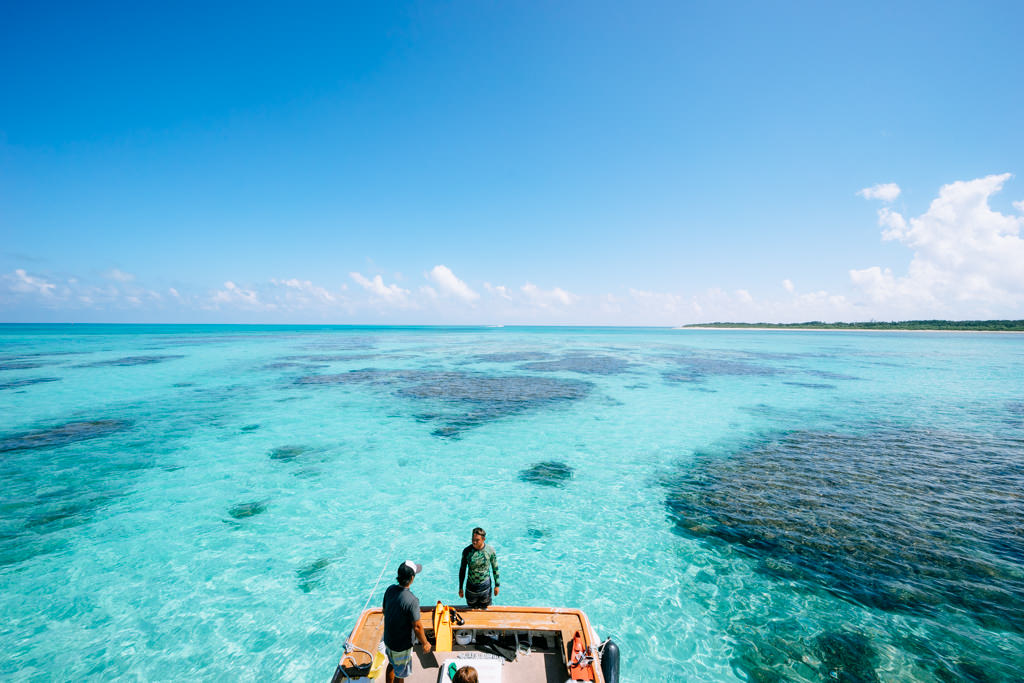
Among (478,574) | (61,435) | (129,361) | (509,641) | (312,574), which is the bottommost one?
(312,574)

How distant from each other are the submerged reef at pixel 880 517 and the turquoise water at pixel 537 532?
3.6 inches

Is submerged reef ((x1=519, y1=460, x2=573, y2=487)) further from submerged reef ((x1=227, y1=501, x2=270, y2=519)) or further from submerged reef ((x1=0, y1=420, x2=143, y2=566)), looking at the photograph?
submerged reef ((x1=0, y1=420, x2=143, y2=566))

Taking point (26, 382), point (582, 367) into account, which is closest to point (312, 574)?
point (582, 367)

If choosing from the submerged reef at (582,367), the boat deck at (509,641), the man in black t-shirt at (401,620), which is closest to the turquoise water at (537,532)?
the boat deck at (509,641)

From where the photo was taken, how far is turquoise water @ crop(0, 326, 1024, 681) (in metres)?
9.09

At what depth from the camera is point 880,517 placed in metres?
13.7

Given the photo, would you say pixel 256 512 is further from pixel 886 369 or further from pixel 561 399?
pixel 886 369

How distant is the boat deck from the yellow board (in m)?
0.10

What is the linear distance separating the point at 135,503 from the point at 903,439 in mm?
38297

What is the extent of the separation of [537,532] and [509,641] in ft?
21.6

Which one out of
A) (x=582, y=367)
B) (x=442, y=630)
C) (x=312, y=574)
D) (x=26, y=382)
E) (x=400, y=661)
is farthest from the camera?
(x=582, y=367)

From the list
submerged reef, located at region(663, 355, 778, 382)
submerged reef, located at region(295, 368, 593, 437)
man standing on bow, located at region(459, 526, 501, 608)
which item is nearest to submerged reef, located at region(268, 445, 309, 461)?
submerged reef, located at region(295, 368, 593, 437)

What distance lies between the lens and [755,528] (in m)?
13.3

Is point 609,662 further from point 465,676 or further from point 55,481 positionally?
point 55,481
